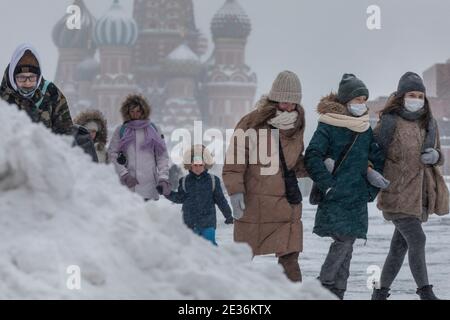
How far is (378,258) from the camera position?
8.53 meters

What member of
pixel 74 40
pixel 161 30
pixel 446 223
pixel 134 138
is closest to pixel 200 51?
pixel 161 30

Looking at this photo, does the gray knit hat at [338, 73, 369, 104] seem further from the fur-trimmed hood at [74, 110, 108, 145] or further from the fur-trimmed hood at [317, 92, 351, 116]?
the fur-trimmed hood at [74, 110, 108, 145]

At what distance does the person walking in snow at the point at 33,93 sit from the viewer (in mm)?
4801

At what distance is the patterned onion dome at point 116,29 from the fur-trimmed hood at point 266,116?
253 feet

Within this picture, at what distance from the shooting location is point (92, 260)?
323 centimetres

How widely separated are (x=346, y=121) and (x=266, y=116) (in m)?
0.33

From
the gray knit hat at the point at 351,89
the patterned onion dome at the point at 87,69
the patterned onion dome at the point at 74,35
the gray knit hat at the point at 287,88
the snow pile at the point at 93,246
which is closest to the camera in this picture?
the snow pile at the point at 93,246

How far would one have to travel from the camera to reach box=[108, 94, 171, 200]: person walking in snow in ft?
19.0

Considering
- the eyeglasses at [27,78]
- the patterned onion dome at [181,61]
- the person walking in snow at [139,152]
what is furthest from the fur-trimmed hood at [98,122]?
the patterned onion dome at [181,61]

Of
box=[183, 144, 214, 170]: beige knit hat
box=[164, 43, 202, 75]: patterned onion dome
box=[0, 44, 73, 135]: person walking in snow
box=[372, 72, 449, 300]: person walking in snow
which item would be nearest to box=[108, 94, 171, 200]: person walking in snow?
box=[183, 144, 214, 170]: beige knit hat

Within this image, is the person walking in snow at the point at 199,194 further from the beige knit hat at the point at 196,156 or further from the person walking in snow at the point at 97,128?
the person walking in snow at the point at 97,128

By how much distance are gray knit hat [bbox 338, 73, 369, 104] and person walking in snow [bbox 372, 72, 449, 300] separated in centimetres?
28

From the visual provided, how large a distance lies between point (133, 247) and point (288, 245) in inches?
67.2

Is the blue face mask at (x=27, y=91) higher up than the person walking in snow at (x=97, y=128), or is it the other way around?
the blue face mask at (x=27, y=91)
